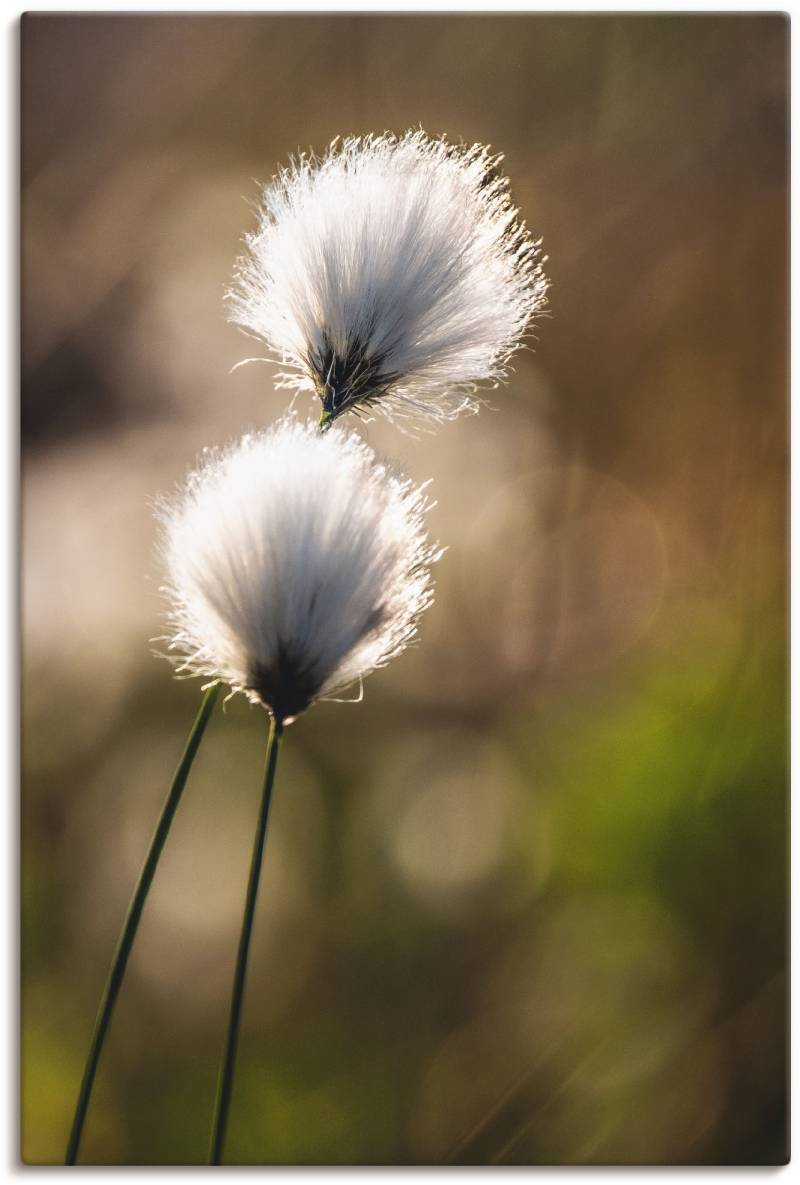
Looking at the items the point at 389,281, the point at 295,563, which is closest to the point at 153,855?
the point at 295,563

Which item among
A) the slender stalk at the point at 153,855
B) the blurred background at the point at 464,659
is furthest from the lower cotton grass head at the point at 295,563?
the blurred background at the point at 464,659

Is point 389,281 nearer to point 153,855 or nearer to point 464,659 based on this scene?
point 153,855

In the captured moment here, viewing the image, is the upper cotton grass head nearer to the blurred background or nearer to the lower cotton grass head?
the lower cotton grass head

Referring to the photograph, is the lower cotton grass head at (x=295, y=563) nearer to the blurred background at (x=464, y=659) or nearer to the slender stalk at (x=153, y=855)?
the slender stalk at (x=153, y=855)

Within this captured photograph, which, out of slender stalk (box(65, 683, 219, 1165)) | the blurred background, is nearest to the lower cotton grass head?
slender stalk (box(65, 683, 219, 1165))

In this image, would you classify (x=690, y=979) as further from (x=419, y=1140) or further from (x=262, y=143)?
(x=262, y=143)
